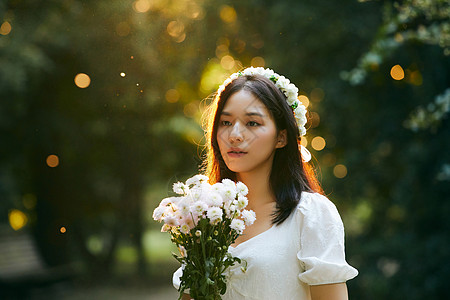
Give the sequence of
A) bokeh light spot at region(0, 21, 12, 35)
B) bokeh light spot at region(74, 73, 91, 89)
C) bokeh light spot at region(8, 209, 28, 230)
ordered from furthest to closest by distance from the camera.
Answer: bokeh light spot at region(8, 209, 28, 230)
bokeh light spot at region(74, 73, 91, 89)
bokeh light spot at region(0, 21, 12, 35)

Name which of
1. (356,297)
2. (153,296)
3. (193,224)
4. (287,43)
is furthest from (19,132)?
(193,224)

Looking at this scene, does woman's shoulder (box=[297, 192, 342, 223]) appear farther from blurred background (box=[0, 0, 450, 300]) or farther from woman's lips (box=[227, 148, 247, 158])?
blurred background (box=[0, 0, 450, 300])

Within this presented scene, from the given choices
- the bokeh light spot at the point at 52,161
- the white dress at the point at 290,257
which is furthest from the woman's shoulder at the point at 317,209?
the bokeh light spot at the point at 52,161

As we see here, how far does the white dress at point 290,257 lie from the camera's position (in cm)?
197

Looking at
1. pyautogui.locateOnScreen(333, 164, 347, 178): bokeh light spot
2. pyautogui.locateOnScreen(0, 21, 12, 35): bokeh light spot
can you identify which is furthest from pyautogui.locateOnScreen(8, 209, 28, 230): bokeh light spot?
pyautogui.locateOnScreen(333, 164, 347, 178): bokeh light spot

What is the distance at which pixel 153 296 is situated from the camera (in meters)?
12.6

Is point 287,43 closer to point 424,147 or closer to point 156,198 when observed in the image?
point 424,147

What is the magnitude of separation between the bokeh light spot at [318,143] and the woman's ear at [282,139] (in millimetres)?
6117

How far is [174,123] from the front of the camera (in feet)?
39.3

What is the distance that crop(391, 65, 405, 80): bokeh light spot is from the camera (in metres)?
6.54

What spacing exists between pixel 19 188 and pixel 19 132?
1069mm

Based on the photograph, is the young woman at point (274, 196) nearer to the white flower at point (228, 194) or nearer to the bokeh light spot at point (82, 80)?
the white flower at point (228, 194)

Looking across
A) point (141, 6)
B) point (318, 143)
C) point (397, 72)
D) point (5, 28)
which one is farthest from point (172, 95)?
point (397, 72)

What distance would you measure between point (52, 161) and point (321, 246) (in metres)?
10.9
